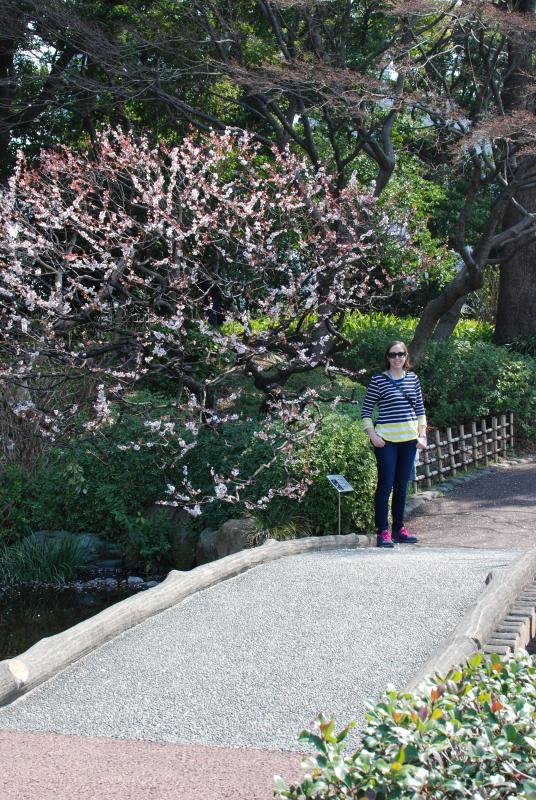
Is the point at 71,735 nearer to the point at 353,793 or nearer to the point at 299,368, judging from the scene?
the point at 353,793

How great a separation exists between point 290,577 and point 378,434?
1840 mm

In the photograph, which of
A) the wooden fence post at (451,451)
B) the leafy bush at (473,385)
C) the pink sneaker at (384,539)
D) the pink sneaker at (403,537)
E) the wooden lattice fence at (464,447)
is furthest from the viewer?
the leafy bush at (473,385)

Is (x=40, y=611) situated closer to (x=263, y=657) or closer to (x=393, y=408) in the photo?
(x=393, y=408)

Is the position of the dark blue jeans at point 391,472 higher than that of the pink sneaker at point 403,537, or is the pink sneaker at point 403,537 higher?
the dark blue jeans at point 391,472

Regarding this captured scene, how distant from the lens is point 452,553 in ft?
25.8

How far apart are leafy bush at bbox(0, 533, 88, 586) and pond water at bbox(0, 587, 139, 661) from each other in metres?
0.19

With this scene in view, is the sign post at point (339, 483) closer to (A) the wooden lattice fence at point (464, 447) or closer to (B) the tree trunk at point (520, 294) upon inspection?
(A) the wooden lattice fence at point (464, 447)

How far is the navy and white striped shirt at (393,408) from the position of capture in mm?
8078

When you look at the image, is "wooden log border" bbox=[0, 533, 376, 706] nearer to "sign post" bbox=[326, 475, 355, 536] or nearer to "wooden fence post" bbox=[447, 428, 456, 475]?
"sign post" bbox=[326, 475, 355, 536]

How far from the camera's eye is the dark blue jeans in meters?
8.12

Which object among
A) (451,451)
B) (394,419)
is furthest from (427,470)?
(394,419)

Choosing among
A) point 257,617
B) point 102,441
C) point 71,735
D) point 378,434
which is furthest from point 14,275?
point 71,735

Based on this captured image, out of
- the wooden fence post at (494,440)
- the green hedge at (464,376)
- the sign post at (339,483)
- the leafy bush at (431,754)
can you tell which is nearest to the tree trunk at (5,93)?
the green hedge at (464,376)

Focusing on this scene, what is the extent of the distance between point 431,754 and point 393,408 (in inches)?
218
